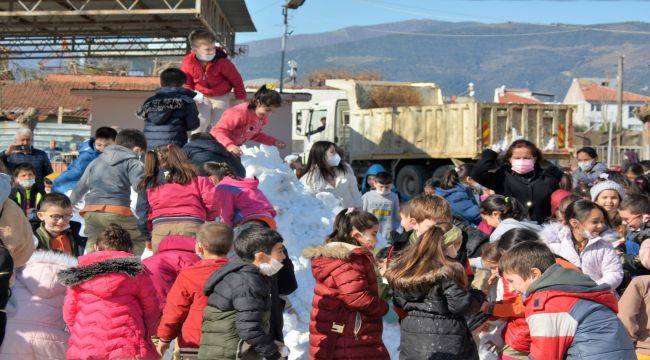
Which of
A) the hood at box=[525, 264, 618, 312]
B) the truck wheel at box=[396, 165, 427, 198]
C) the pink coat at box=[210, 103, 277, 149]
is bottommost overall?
the truck wheel at box=[396, 165, 427, 198]

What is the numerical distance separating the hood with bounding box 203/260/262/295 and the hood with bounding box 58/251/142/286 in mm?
483

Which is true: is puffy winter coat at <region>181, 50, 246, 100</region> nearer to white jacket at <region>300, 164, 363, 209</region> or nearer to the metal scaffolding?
white jacket at <region>300, 164, 363, 209</region>

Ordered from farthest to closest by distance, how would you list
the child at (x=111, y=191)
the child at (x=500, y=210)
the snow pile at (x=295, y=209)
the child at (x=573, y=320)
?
the snow pile at (x=295, y=209) → the child at (x=111, y=191) → the child at (x=500, y=210) → the child at (x=573, y=320)

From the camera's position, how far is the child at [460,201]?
1017 centimetres

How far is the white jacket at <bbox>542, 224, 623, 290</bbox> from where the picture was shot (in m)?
6.86

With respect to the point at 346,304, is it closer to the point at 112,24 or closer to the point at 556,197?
the point at 556,197

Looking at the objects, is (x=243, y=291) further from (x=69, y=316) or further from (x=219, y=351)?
(x=69, y=316)

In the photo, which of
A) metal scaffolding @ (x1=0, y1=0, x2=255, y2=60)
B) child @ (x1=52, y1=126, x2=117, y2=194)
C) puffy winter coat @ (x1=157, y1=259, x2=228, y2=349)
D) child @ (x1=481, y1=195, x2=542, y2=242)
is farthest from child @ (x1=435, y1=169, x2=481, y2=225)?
metal scaffolding @ (x1=0, y1=0, x2=255, y2=60)

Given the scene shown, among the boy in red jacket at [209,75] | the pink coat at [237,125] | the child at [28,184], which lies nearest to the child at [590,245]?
the pink coat at [237,125]

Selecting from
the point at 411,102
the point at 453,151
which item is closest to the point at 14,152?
the point at 453,151

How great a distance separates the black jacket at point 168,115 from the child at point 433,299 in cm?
527

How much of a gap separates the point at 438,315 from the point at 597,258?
5.88 ft

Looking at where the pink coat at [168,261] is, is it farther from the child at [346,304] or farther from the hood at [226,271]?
the hood at [226,271]

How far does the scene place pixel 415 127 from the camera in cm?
2481
